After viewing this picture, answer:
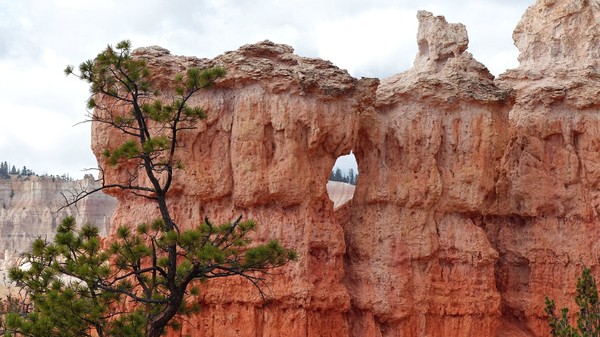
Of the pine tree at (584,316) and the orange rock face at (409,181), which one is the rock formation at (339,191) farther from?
the pine tree at (584,316)

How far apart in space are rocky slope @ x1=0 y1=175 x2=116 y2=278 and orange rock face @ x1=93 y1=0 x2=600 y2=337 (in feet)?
141

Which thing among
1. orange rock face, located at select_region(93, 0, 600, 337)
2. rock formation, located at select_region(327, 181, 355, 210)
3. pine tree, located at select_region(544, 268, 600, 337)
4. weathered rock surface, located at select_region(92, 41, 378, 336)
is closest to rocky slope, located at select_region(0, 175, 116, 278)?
rock formation, located at select_region(327, 181, 355, 210)

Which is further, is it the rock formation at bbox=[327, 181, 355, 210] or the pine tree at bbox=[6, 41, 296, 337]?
the rock formation at bbox=[327, 181, 355, 210]

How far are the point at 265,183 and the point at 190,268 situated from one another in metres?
5.59

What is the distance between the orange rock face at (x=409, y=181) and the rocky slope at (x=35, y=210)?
1689 inches

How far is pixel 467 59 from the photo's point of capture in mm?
Answer: 19234

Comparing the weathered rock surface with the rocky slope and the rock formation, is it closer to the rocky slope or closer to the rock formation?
the rock formation

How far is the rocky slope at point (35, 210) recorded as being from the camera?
6072cm

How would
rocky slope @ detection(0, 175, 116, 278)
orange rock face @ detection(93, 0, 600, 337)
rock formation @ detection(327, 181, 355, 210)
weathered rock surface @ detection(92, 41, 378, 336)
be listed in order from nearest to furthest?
weathered rock surface @ detection(92, 41, 378, 336)
orange rock face @ detection(93, 0, 600, 337)
rock formation @ detection(327, 181, 355, 210)
rocky slope @ detection(0, 175, 116, 278)

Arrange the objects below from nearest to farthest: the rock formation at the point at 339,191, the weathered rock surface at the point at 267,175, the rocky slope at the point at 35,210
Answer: the weathered rock surface at the point at 267,175
the rock formation at the point at 339,191
the rocky slope at the point at 35,210

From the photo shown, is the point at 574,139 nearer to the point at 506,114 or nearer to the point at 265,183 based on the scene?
the point at 506,114

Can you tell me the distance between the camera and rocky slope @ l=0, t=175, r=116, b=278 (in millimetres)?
60719

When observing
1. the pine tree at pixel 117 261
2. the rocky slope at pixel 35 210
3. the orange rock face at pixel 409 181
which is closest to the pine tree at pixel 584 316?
the pine tree at pixel 117 261

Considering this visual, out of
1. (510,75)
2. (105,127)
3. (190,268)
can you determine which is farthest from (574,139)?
(190,268)
